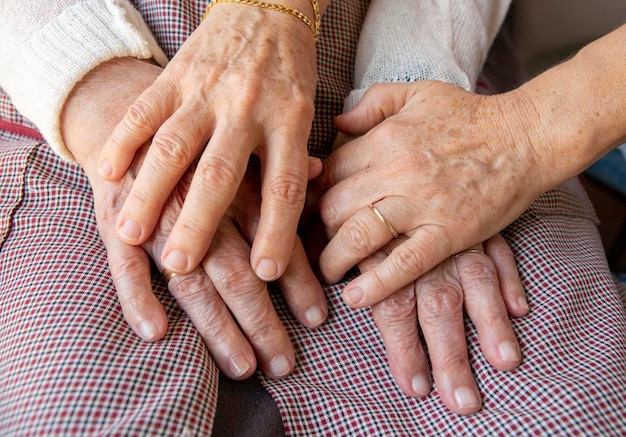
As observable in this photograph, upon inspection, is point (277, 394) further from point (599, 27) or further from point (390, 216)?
point (599, 27)

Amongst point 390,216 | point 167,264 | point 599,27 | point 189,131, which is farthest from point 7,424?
point 599,27

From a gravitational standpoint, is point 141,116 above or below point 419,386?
above

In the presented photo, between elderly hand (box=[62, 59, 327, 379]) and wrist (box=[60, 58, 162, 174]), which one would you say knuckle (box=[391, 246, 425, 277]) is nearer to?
elderly hand (box=[62, 59, 327, 379])

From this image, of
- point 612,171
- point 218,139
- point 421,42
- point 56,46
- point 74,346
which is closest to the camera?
point 74,346

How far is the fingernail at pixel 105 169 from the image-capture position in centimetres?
77

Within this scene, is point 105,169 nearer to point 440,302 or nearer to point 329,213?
point 329,213

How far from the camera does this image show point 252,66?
0.83 meters

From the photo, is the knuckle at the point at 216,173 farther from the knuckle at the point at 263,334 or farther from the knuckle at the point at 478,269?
the knuckle at the point at 478,269

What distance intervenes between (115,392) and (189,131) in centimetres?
34

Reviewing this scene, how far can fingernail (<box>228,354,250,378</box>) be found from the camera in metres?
0.71

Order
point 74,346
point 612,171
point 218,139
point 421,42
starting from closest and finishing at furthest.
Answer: point 74,346 → point 218,139 → point 421,42 → point 612,171

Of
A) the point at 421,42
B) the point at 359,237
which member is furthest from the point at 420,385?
the point at 421,42

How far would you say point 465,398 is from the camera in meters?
0.70

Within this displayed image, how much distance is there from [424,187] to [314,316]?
0.80 ft
